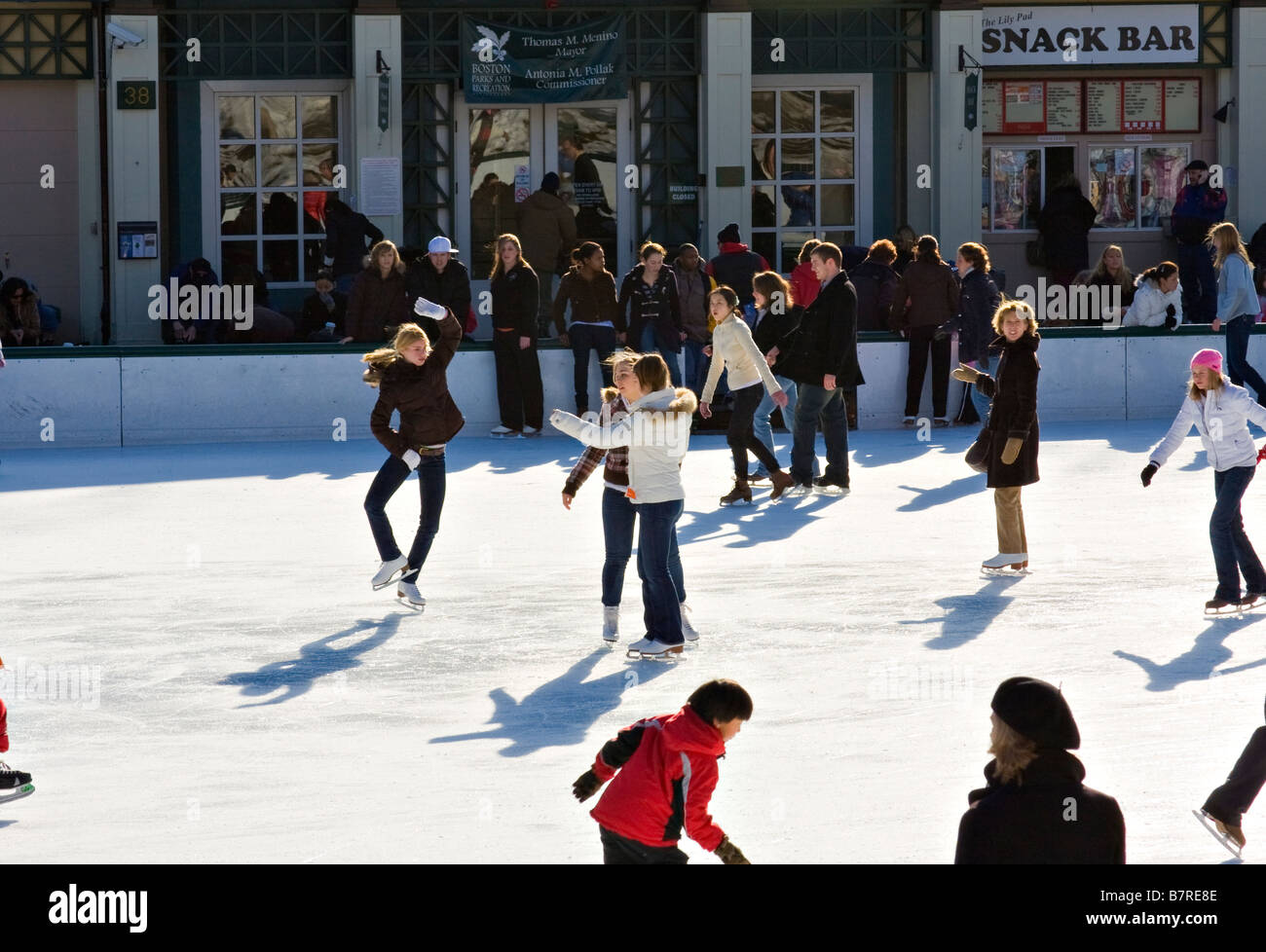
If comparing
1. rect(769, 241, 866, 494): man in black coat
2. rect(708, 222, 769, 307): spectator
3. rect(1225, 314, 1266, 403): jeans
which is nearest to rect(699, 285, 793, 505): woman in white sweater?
rect(769, 241, 866, 494): man in black coat

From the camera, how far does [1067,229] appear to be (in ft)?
75.5

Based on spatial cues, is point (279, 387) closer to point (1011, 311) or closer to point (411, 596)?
point (411, 596)

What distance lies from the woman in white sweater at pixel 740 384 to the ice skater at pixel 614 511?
3881mm

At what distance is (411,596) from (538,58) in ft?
42.8

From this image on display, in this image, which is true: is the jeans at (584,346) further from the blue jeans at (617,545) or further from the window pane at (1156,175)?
the window pane at (1156,175)

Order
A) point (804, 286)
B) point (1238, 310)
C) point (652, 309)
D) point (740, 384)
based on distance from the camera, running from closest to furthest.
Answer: point (740, 384)
point (804, 286)
point (1238, 310)
point (652, 309)

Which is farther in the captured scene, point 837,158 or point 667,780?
point 837,158

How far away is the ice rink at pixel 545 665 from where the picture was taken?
6297mm

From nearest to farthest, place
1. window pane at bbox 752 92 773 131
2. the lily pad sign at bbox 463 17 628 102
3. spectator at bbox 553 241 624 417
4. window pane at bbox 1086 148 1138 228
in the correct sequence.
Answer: spectator at bbox 553 241 624 417
the lily pad sign at bbox 463 17 628 102
window pane at bbox 752 92 773 131
window pane at bbox 1086 148 1138 228

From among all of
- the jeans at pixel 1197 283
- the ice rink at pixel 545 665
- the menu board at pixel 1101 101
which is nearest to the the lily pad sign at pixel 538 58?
the menu board at pixel 1101 101

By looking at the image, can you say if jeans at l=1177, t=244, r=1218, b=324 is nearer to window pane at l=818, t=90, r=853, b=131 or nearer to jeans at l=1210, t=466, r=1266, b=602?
window pane at l=818, t=90, r=853, b=131

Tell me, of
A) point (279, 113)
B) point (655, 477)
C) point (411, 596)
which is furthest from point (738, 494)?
point (279, 113)

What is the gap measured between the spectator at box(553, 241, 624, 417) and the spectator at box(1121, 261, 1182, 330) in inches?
207

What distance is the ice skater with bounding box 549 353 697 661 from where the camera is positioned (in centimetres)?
858
